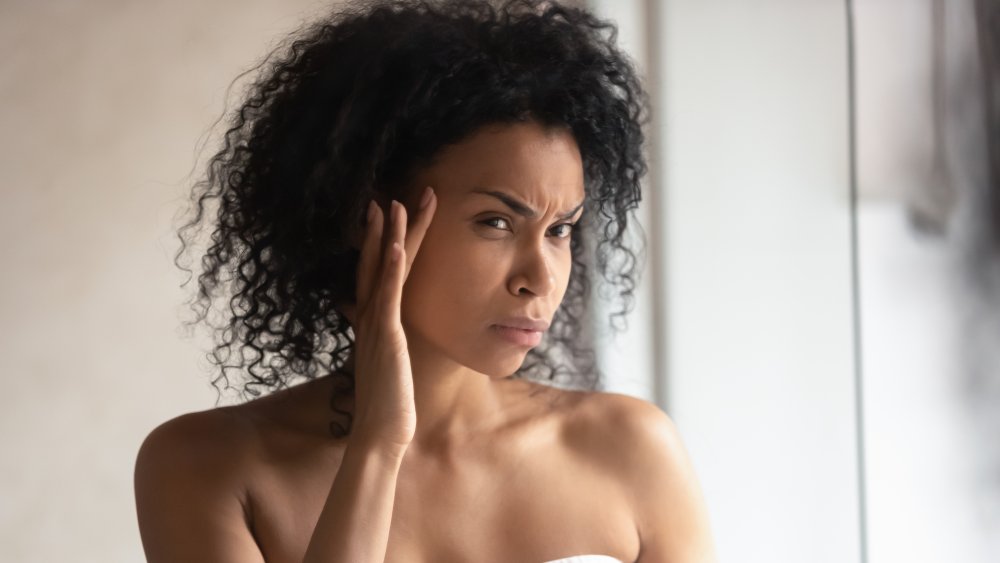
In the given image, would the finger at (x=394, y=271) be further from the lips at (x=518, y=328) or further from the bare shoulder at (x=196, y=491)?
the bare shoulder at (x=196, y=491)

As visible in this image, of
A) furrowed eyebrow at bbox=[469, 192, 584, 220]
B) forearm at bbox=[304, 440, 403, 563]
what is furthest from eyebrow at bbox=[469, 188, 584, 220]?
forearm at bbox=[304, 440, 403, 563]

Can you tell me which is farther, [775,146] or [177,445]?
[775,146]

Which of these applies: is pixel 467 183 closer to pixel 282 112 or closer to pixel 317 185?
pixel 317 185

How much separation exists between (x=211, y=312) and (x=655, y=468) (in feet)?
4.16

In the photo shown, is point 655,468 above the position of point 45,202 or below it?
below

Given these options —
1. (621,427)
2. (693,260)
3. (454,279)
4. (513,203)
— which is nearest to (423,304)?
(454,279)

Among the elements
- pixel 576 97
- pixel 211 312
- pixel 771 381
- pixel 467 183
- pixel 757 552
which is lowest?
pixel 757 552

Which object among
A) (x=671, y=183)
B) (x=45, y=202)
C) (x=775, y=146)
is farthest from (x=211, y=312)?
(x=775, y=146)

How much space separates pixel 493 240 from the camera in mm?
1317

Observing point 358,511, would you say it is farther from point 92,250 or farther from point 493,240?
point 92,250

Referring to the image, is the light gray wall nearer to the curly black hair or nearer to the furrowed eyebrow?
the curly black hair

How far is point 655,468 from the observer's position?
5.13ft

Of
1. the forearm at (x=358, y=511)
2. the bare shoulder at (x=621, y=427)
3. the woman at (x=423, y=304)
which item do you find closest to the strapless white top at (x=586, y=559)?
the woman at (x=423, y=304)

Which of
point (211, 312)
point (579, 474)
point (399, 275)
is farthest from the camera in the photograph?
point (211, 312)
